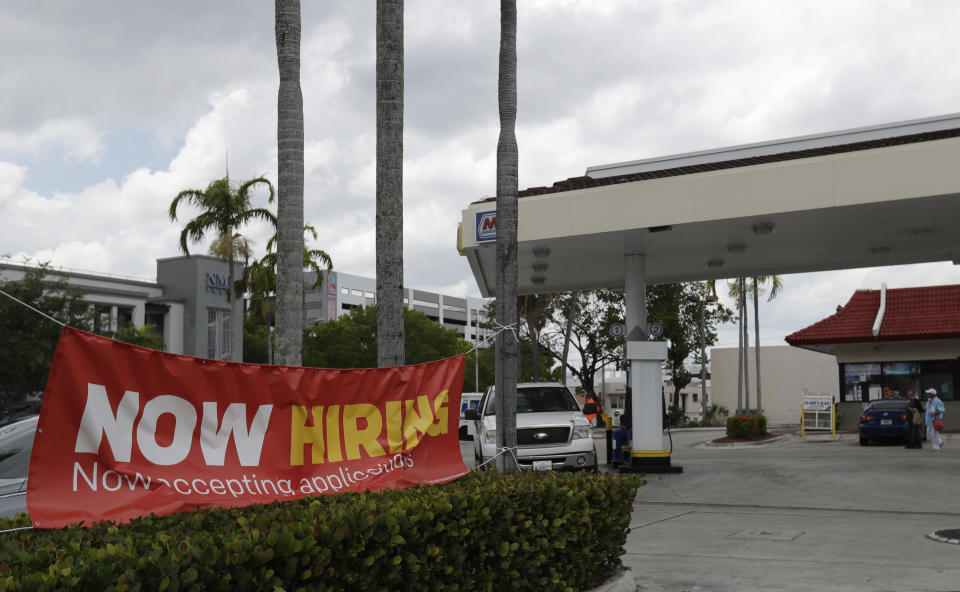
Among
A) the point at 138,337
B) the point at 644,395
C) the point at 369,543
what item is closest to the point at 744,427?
the point at 644,395

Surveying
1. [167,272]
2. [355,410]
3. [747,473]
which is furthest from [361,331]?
[355,410]

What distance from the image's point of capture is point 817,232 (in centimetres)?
1800

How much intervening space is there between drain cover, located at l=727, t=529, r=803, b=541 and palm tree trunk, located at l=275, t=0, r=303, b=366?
6613mm

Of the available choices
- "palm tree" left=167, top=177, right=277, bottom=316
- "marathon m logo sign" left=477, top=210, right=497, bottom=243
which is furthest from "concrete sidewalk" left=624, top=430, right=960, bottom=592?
"palm tree" left=167, top=177, right=277, bottom=316

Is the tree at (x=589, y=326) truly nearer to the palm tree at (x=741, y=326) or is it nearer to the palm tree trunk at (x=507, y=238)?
the palm tree at (x=741, y=326)

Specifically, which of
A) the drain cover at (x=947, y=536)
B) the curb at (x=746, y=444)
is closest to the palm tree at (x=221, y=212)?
the curb at (x=746, y=444)

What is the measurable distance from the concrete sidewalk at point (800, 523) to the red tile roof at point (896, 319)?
11223 millimetres

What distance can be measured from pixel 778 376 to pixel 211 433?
6208 cm

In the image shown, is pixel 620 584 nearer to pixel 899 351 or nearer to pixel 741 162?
pixel 741 162

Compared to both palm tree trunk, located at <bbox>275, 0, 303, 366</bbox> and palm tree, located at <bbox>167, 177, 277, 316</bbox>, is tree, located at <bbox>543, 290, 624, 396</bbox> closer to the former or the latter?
palm tree, located at <bbox>167, 177, 277, 316</bbox>

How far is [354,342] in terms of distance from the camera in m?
64.7

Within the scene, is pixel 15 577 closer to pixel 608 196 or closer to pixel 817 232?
pixel 608 196

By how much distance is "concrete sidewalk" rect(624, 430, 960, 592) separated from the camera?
356 inches

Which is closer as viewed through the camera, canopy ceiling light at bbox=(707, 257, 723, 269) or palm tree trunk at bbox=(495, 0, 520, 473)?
palm tree trunk at bbox=(495, 0, 520, 473)
